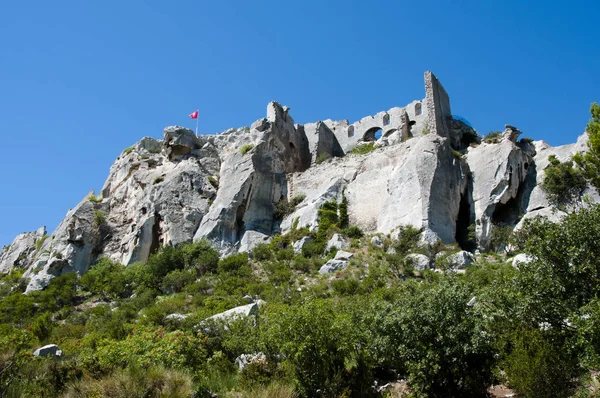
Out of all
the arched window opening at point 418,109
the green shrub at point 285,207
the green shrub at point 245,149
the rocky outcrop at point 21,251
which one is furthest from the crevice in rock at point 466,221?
the rocky outcrop at point 21,251

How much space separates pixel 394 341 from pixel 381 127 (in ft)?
135

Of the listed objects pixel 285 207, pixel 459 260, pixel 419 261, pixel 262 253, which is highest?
pixel 285 207

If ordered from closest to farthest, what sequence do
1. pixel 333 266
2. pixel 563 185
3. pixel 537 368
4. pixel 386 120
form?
pixel 537 368 < pixel 333 266 < pixel 563 185 < pixel 386 120

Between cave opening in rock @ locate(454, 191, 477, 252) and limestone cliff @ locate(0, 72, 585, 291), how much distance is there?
3.4 inches

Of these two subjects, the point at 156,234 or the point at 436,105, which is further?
the point at 436,105

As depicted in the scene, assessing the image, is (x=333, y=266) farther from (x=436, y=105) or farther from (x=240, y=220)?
(x=436, y=105)

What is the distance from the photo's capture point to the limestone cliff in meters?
33.4

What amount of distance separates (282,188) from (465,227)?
13854 mm

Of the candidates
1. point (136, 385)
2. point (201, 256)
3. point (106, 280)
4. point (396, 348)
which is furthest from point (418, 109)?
point (136, 385)

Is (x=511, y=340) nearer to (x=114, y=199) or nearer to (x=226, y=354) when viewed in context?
(x=226, y=354)

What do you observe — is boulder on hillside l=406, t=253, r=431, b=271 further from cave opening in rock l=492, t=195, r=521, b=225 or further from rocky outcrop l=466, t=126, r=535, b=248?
cave opening in rock l=492, t=195, r=521, b=225

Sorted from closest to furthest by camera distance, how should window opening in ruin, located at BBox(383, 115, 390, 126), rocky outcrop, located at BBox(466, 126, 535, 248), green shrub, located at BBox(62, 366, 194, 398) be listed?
green shrub, located at BBox(62, 366, 194, 398) → rocky outcrop, located at BBox(466, 126, 535, 248) → window opening in ruin, located at BBox(383, 115, 390, 126)

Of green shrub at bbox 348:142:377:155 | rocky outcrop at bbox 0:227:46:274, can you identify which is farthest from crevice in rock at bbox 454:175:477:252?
rocky outcrop at bbox 0:227:46:274

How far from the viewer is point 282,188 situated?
136ft
